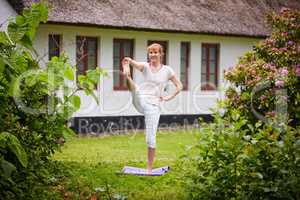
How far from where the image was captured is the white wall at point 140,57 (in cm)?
1742

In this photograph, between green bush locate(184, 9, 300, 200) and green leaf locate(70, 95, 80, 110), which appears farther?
green leaf locate(70, 95, 80, 110)

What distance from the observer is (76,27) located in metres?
17.5

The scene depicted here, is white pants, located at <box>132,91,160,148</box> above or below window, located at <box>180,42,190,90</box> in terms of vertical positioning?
below

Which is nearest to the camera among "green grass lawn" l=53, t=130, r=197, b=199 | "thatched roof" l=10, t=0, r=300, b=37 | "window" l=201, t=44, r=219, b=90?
"green grass lawn" l=53, t=130, r=197, b=199

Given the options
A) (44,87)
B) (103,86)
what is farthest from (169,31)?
(44,87)

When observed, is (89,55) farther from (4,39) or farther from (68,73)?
(4,39)

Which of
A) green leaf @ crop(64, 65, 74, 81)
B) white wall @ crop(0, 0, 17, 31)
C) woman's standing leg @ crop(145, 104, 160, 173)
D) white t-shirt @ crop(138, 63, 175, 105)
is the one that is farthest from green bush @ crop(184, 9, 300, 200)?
white wall @ crop(0, 0, 17, 31)

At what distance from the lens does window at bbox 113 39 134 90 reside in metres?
18.7

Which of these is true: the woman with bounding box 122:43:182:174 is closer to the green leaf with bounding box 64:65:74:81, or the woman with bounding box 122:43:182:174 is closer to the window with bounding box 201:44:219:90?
the green leaf with bounding box 64:65:74:81

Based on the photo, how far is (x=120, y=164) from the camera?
10.4 meters

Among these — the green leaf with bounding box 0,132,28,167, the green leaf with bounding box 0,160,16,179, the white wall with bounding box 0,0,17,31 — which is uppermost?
the white wall with bounding box 0,0,17,31

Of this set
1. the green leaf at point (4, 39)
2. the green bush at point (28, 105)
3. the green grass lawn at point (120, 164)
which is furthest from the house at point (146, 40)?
the green leaf at point (4, 39)

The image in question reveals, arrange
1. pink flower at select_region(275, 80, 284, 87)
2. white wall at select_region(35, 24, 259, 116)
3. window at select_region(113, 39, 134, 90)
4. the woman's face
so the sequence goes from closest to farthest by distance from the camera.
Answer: pink flower at select_region(275, 80, 284, 87), the woman's face, white wall at select_region(35, 24, 259, 116), window at select_region(113, 39, 134, 90)

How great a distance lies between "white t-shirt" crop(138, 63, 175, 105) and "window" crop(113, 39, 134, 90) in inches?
354
